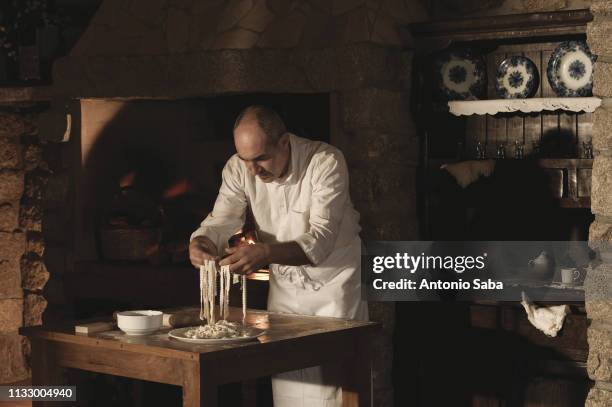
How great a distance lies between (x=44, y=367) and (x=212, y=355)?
0.78m

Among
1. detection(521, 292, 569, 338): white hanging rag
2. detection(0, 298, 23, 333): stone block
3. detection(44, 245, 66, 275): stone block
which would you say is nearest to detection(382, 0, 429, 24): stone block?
detection(521, 292, 569, 338): white hanging rag

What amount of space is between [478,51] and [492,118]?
1.11 ft

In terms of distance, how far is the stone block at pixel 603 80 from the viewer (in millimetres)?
3617

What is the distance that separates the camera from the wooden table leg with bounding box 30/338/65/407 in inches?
139

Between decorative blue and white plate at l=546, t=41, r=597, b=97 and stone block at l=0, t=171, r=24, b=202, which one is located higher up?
decorative blue and white plate at l=546, t=41, r=597, b=97

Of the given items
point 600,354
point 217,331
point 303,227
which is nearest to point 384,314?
point 303,227

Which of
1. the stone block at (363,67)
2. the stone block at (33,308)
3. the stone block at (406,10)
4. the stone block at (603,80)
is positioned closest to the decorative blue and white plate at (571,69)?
the stone block at (406,10)

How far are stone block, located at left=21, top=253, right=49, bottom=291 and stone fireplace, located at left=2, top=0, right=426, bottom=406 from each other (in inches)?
27.1

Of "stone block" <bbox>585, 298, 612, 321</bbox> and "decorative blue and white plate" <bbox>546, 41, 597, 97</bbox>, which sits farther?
"decorative blue and white plate" <bbox>546, 41, 597, 97</bbox>

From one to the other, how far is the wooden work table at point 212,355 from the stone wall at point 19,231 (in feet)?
9.38

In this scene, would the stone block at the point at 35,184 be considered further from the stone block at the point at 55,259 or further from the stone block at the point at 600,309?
the stone block at the point at 600,309

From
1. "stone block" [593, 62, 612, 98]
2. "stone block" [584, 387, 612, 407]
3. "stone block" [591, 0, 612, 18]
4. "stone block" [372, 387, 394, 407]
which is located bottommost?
"stone block" [372, 387, 394, 407]

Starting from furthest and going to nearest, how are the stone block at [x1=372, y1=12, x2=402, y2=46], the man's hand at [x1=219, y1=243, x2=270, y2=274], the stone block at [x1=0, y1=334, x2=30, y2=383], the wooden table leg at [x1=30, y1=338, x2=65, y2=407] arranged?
the stone block at [x1=0, y1=334, x2=30, y2=383] → the stone block at [x1=372, y1=12, x2=402, y2=46] → the man's hand at [x1=219, y1=243, x2=270, y2=274] → the wooden table leg at [x1=30, y1=338, x2=65, y2=407]

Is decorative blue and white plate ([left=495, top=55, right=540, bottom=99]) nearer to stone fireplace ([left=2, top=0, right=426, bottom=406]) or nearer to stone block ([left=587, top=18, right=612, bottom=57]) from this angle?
stone fireplace ([left=2, top=0, right=426, bottom=406])
